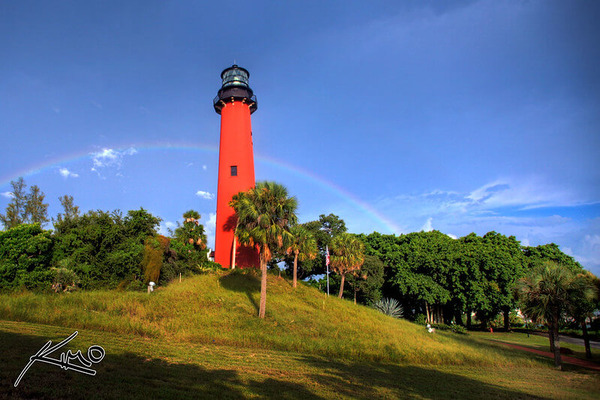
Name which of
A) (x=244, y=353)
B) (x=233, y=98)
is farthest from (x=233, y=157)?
(x=244, y=353)

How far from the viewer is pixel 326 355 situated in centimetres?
1444

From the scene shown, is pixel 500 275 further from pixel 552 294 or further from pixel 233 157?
pixel 233 157

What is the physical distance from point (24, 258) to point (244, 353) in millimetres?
17503

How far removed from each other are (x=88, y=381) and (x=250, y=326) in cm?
1092

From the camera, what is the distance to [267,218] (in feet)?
66.3

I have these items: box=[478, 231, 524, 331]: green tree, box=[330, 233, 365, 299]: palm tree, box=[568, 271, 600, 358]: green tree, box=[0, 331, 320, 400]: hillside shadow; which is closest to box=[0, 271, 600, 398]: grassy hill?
box=[0, 331, 320, 400]: hillside shadow

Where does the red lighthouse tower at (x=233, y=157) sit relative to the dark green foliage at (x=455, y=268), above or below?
above

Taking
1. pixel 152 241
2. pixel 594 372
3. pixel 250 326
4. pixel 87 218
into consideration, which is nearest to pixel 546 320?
pixel 594 372

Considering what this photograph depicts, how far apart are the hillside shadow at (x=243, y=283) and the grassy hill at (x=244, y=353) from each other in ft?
1.89

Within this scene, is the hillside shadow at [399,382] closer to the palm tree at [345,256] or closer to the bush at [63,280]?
the bush at [63,280]

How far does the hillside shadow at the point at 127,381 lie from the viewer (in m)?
5.88

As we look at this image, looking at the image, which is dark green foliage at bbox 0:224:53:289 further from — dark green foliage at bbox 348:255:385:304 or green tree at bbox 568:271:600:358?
green tree at bbox 568:271:600:358

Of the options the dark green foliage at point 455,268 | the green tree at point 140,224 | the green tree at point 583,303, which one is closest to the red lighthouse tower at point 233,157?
the green tree at point 140,224

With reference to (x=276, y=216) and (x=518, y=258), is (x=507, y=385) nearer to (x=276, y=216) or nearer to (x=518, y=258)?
(x=276, y=216)
